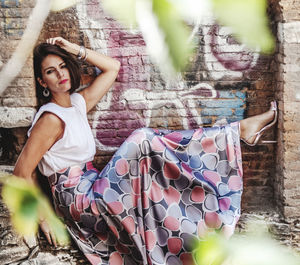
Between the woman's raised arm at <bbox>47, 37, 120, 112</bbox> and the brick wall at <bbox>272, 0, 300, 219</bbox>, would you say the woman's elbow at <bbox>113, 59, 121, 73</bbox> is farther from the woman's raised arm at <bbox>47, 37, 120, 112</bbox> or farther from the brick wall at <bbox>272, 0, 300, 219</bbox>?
the brick wall at <bbox>272, 0, 300, 219</bbox>

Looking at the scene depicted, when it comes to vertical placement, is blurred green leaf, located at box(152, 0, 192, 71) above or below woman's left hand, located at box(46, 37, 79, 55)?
above

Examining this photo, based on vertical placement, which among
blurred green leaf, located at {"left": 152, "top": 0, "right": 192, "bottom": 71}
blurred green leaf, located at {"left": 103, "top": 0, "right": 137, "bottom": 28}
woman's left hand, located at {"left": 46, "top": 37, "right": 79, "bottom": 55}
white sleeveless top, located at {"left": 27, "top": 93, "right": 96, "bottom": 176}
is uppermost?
blurred green leaf, located at {"left": 103, "top": 0, "right": 137, "bottom": 28}

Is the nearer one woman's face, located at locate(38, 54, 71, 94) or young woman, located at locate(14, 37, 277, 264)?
young woman, located at locate(14, 37, 277, 264)

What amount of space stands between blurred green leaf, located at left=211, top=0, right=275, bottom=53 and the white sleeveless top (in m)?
2.33

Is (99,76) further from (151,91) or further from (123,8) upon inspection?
(123,8)

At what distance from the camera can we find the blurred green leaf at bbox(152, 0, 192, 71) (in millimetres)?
336

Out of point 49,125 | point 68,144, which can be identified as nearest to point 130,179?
point 68,144

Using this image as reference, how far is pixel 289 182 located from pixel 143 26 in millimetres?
2735

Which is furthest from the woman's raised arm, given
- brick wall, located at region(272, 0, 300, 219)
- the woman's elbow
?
brick wall, located at region(272, 0, 300, 219)

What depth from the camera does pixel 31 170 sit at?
254 centimetres

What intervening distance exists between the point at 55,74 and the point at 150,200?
42.3 inches

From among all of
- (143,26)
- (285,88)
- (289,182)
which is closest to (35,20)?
(285,88)

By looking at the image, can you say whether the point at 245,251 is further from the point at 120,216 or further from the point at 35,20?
the point at 35,20

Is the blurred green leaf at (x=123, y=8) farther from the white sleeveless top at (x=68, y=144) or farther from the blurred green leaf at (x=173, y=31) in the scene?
the white sleeveless top at (x=68, y=144)
